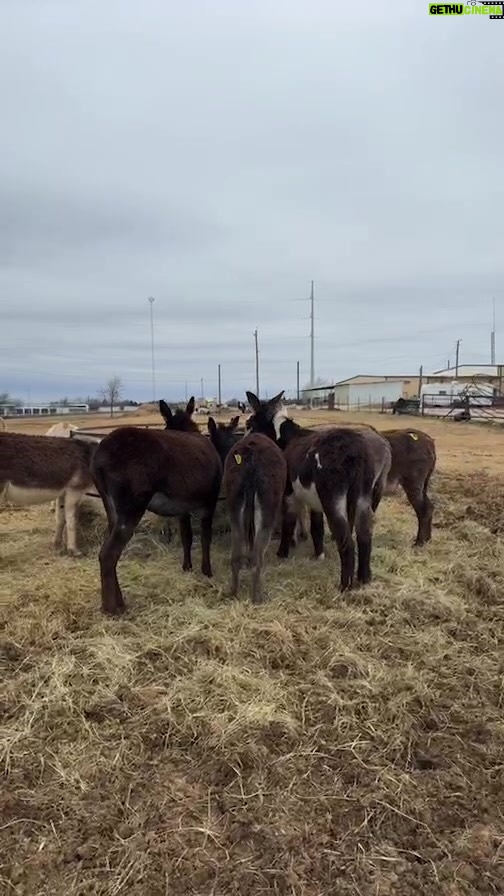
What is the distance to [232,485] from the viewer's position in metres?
5.46

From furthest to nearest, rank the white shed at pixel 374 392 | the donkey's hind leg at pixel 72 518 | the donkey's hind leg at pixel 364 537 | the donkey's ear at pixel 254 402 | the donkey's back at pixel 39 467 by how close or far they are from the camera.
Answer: the white shed at pixel 374 392
the donkey's ear at pixel 254 402
the donkey's hind leg at pixel 72 518
the donkey's back at pixel 39 467
the donkey's hind leg at pixel 364 537

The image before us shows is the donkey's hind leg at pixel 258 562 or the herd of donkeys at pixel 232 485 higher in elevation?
the herd of donkeys at pixel 232 485

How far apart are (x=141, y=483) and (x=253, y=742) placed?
257cm

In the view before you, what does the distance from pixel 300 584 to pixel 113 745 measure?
9.51 ft

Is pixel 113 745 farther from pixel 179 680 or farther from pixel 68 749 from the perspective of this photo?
pixel 179 680

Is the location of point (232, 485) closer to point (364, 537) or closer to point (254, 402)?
point (364, 537)

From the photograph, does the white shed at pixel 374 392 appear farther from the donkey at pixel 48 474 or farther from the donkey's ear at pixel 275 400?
the donkey at pixel 48 474

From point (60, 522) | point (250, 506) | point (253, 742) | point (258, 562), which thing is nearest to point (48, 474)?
point (60, 522)

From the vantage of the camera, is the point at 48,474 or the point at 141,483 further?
the point at 48,474

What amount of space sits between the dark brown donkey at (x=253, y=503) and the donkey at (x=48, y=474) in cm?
251

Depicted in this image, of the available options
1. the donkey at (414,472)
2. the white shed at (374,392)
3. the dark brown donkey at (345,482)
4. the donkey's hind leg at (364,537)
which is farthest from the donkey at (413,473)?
the white shed at (374,392)

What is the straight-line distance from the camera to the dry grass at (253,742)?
235cm

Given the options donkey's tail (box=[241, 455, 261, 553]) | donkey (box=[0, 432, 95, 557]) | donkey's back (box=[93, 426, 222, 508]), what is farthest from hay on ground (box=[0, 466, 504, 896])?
donkey (box=[0, 432, 95, 557])

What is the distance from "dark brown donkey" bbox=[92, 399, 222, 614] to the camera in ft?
16.4
